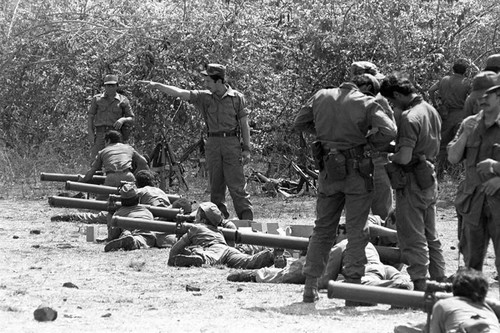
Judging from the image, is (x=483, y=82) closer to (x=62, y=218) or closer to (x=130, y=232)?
(x=130, y=232)

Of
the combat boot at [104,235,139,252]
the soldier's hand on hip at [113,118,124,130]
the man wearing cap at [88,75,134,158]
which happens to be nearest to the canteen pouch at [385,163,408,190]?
the combat boot at [104,235,139,252]

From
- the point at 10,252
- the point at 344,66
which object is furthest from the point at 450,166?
the point at 10,252

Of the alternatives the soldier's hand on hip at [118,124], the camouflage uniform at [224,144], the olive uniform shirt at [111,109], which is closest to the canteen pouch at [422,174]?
the camouflage uniform at [224,144]

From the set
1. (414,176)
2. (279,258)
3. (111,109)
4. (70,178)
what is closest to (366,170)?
(414,176)

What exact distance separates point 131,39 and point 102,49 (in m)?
0.64

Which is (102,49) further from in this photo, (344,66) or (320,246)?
Result: (320,246)

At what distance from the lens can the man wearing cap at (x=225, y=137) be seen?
14336 mm

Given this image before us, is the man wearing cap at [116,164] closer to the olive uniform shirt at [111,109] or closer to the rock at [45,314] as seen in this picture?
the olive uniform shirt at [111,109]

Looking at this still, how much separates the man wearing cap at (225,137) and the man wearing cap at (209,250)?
2.49 m

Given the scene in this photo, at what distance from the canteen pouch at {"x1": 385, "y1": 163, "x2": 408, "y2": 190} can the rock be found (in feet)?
8.83

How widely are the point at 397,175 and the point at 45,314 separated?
2793 millimetres

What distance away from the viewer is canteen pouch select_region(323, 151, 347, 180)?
9.15 m

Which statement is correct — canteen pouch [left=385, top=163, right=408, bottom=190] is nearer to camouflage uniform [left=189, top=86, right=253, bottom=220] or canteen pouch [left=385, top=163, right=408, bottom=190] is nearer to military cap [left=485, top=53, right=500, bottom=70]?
military cap [left=485, top=53, right=500, bottom=70]

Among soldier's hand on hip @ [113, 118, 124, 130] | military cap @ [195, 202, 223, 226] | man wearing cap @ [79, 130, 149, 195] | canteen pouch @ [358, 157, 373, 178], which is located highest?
soldier's hand on hip @ [113, 118, 124, 130]
